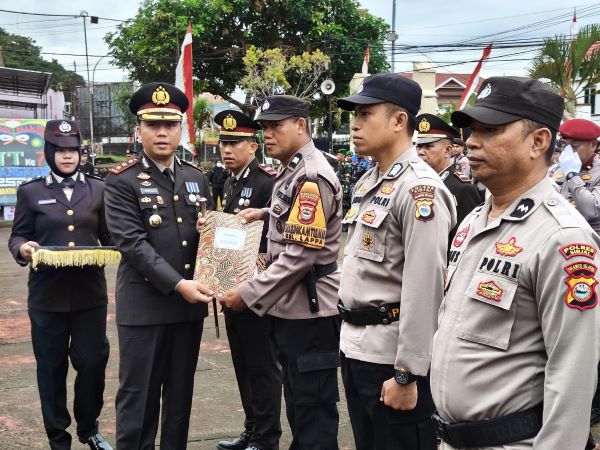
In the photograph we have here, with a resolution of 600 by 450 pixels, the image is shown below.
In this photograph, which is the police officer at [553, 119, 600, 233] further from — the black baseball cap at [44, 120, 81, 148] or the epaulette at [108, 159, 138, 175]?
the black baseball cap at [44, 120, 81, 148]

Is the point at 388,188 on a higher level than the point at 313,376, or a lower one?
higher

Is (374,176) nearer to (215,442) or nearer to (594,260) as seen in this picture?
(594,260)

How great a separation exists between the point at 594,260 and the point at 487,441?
573mm

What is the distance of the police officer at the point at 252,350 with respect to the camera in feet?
13.0

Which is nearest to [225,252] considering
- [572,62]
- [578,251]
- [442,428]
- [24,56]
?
[442,428]

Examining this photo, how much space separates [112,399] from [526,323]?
3.82 m

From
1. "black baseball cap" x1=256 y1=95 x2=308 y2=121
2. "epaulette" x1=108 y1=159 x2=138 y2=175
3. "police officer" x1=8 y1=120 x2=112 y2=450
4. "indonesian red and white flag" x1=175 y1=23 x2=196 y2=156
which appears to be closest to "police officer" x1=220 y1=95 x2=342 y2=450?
"black baseball cap" x1=256 y1=95 x2=308 y2=121

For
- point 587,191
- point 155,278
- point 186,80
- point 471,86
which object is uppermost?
point 471,86

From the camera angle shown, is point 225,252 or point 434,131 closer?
point 225,252

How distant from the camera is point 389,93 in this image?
269cm

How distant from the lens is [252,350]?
4078 millimetres

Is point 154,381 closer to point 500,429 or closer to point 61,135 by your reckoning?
point 61,135

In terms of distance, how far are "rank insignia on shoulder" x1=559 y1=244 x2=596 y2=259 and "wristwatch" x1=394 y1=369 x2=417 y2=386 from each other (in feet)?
3.10

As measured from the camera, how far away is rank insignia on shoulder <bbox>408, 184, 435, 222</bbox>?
244 cm
